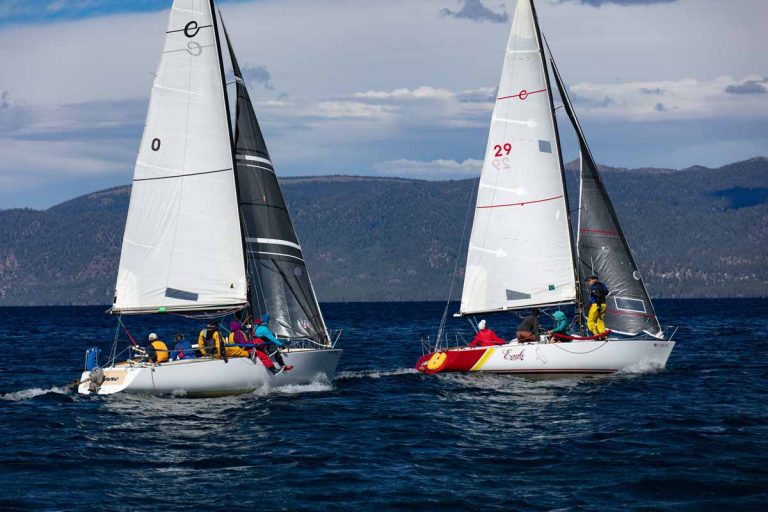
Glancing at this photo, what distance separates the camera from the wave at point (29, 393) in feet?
114

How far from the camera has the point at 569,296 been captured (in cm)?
3856

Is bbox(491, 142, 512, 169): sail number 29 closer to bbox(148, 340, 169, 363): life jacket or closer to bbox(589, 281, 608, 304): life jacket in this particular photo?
bbox(589, 281, 608, 304): life jacket

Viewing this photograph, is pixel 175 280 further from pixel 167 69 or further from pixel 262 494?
pixel 262 494

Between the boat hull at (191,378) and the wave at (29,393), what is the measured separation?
3104 millimetres

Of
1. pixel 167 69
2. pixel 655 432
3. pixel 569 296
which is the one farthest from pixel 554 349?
pixel 167 69

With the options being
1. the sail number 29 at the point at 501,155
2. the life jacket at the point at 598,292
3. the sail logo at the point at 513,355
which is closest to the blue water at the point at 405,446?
the sail logo at the point at 513,355

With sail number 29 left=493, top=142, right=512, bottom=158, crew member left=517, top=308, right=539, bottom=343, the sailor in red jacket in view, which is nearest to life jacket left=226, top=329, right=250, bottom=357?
the sailor in red jacket

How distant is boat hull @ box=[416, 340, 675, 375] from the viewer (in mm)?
36719

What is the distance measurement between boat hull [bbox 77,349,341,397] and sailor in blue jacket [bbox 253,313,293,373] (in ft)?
1.06

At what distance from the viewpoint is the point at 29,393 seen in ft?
117

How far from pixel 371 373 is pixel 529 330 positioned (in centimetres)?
698

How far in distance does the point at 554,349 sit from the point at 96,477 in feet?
58.5

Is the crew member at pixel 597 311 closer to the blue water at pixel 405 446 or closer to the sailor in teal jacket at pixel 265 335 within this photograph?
the blue water at pixel 405 446

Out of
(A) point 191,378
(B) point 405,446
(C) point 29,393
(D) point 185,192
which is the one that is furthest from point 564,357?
(C) point 29,393
